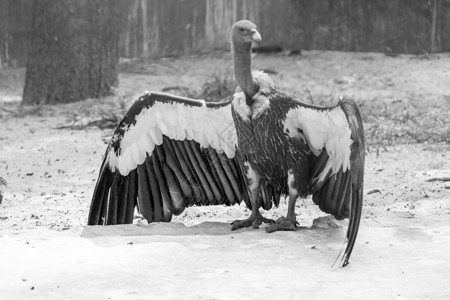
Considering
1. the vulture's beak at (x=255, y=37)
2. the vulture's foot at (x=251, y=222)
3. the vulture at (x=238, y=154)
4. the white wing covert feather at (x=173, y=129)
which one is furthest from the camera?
the white wing covert feather at (x=173, y=129)

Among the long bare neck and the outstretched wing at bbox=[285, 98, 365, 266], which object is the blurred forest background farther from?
the outstretched wing at bbox=[285, 98, 365, 266]

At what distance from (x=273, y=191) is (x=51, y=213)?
1471 mm

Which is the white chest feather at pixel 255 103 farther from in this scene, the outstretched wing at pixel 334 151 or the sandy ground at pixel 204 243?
the sandy ground at pixel 204 243

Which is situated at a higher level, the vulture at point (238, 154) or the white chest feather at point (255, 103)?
the white chest feather at point (255, 103)

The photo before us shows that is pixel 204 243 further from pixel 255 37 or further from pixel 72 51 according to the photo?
pixel 72 51

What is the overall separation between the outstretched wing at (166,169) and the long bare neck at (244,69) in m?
0.28

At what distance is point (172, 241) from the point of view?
4773 mm

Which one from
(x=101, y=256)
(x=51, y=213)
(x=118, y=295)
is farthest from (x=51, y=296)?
(x=51, y=213)

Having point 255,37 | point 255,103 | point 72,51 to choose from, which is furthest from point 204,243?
point 72,51

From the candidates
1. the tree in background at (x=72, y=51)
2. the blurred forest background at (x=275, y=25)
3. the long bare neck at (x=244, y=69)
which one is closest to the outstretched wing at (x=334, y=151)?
the long bare neck at (x=244, y=69)

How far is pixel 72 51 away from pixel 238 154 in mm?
4853

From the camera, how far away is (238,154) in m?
5.42

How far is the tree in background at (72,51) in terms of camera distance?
9875 mm

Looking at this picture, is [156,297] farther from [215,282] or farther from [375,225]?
[375,225]
